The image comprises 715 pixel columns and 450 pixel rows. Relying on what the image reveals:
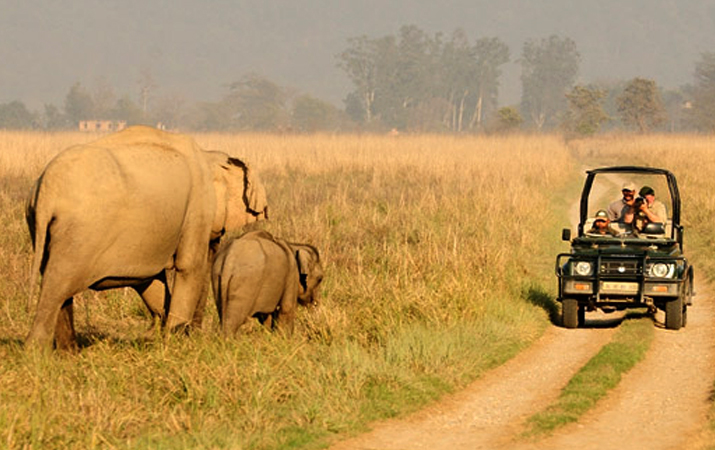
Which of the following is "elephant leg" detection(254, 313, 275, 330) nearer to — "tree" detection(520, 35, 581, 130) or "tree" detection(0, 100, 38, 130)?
"tree" detection(0, 100, 38, 130)

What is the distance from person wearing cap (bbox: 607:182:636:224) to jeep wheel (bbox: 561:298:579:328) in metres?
1.36

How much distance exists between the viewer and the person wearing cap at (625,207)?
40.0 ft

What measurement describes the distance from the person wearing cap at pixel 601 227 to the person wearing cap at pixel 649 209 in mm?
337

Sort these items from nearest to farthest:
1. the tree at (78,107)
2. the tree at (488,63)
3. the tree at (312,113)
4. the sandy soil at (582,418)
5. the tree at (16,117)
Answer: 1. the sandy soil at (582,418)
2. the tree at (16,117)
3. the tree at (78,107)
4. the tree at (312,113)
5. the tree at (488,63)

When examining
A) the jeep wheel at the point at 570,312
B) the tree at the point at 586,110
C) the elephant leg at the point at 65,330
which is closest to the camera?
the elephant leg at the point at 65,330

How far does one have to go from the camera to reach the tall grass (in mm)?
7230

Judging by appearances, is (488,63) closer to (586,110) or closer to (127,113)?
(127,113)

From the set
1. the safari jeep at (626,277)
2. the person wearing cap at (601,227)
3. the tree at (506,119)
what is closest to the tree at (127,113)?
the tree at (506,119)

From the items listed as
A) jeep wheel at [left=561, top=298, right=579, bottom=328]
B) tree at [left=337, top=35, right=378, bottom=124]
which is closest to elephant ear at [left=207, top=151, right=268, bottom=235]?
jeep wheel at [left=561, top=298, right=579, bottom=328]

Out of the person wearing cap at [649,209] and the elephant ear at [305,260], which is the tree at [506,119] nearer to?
the person wearing cap at [649,209]

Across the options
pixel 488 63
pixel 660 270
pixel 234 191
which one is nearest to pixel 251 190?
pixel 234 191

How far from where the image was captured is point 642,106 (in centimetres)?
8625

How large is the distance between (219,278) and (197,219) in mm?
507

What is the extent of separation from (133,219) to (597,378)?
3691 millimetres
